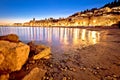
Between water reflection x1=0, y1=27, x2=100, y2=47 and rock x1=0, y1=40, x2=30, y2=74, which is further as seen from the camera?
water reflection x1=0, y1=27, x2=100, y2=47

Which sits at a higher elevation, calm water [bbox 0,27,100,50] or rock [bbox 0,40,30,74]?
rock [bbox 0,40,30,74]

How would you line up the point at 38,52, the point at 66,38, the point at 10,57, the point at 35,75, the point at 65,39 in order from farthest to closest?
the point at 66,38 → the point at 65,39 → the point at 38,52 → the point at 10,57 → the point at 35,75

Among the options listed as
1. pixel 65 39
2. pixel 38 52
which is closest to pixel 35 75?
pixel 38 52

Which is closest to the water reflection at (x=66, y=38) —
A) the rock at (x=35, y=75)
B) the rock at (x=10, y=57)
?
the rock at (x=35, y=75)

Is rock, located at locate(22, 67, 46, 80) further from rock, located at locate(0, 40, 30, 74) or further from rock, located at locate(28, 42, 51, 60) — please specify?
rock, located at locate(28, 42, 51, 60)

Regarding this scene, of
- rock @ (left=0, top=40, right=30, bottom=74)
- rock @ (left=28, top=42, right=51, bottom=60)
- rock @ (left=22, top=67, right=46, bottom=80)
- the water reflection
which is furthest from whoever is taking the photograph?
the water reflection

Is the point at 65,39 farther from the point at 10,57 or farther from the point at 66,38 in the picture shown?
the point at 10,57

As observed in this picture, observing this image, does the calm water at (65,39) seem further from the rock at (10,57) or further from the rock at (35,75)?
the rock at (10,57)

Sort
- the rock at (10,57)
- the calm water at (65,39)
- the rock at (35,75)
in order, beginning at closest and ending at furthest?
the rock at (35,75) → the rock at (10,57) → the calm water at (65,39)

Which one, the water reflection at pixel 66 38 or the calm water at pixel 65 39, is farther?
the water reflection at pixel 66 38

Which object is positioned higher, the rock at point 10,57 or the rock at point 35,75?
the rock at point 10,57

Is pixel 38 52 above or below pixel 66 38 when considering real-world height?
above

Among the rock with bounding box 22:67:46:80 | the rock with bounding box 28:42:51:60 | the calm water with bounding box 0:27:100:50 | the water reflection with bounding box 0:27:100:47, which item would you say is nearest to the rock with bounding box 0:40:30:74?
the rock with bounding box 22:67:46:80

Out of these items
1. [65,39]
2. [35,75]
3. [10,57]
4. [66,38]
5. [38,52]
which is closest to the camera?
[35,75]
